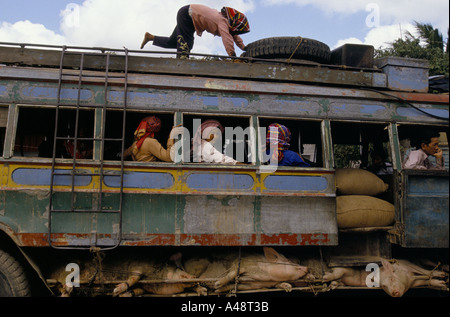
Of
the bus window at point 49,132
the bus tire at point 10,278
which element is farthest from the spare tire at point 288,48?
the bus tire at point 10,278

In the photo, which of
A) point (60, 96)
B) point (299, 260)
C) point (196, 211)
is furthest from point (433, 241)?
point (60, 96)

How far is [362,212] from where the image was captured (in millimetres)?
4473

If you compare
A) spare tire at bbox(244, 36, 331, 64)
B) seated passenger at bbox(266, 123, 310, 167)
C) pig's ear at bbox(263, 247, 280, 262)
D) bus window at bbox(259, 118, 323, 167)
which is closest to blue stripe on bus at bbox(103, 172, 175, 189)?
seated passenger at bbox(266, 123, 310, 167)

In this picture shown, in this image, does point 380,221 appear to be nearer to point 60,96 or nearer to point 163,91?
point 163,91

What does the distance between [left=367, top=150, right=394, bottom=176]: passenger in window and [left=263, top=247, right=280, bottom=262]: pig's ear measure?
7.61 feet

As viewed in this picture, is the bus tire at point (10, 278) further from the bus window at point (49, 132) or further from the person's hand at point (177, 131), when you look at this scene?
the person's hand at point (177, 131)

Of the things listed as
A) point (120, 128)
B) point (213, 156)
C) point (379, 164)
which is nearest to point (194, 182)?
point (213, 156)

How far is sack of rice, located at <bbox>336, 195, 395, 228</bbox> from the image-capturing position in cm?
445

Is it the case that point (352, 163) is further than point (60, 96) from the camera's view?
Yes

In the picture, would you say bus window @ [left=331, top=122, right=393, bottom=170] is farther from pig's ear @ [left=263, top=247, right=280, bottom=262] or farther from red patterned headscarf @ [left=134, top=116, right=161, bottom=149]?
red patterned headscarf @ [left=134, top=116, right=161, bottom=149]

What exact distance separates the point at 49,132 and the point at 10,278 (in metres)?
2.17

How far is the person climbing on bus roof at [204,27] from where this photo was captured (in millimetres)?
5453

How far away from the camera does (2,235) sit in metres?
4.01

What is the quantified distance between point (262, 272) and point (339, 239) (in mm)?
1130
